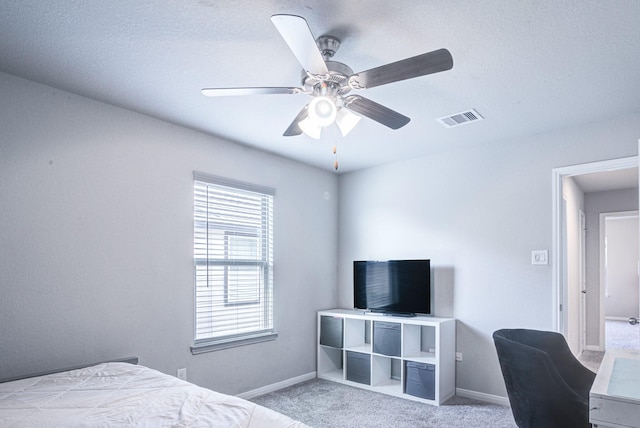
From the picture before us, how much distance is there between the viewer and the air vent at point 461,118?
10.5ft

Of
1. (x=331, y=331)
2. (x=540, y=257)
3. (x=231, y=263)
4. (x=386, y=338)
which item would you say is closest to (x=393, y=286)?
(x=386, y=338)

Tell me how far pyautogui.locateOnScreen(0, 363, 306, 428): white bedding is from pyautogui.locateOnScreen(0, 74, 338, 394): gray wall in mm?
488

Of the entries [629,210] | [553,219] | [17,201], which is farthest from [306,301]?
[629,210]

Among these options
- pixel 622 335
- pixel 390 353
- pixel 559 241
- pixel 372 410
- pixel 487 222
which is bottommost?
pixel 622 335

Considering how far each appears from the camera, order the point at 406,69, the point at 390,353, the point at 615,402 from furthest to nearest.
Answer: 1. the point at 390,353
2. the point at 406,69
3. the point at 615,402

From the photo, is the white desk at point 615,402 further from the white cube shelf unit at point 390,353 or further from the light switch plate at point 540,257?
the white cube shelf unit at point 390,353

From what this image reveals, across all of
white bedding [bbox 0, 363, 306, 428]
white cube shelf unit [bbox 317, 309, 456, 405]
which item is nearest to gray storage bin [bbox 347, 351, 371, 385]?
white cube shelf unit [bbox 317, 309, 456, 405]

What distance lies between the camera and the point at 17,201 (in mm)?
2590

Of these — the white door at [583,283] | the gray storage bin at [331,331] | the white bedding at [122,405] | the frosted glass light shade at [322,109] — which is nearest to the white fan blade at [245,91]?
the frosted glass light shade at [322,109]

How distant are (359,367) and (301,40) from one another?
3469 mm

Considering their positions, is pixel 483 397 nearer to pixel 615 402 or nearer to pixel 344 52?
pixel 615 402

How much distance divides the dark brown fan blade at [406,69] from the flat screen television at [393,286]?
248 cm

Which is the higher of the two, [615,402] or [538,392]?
[615,402]

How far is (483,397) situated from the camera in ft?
12.5
